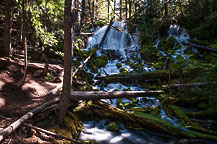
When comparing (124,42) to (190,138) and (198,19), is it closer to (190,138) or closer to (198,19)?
(198,19)

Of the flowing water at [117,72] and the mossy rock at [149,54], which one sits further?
the mossy rock at [149,54]

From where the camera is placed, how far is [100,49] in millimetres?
15883

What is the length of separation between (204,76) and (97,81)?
254 inches

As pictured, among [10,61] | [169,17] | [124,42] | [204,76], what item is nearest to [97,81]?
[10,61]

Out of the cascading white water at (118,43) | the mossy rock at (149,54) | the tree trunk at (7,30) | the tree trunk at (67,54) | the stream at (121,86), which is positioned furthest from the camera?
the cascading white water at (118,43)

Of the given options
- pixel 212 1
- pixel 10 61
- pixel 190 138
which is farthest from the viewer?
pixel 212 1

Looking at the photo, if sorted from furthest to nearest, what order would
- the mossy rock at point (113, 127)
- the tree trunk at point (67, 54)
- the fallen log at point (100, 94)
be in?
the mossy rock at point (113, 127)
the fallen log at point (100, 94)
the tree trunk at point (67, 54)

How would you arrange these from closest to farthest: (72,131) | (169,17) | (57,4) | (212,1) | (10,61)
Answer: (72,131) → (57,4) → (10,61) → (212,1) → (169,17)

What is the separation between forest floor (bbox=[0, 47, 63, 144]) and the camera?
3918mm

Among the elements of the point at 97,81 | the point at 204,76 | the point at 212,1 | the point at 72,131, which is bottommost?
the point at 72,131

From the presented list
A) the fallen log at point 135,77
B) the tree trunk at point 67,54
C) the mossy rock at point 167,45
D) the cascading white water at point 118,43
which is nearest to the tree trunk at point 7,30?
the tree trunk at point 67,54

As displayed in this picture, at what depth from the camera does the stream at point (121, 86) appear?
5031mm

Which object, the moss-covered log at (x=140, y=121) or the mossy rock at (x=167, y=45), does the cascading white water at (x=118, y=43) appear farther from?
the moss-covered log at (x=140, y=121)

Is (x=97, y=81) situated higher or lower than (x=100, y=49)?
lower
